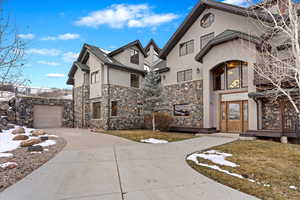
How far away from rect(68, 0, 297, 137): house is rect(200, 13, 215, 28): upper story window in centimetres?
6

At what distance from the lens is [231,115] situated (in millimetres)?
12766

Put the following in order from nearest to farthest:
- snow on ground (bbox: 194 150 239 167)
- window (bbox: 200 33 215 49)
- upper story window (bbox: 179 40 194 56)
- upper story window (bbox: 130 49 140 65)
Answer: snow on ground (bbox: 194 150 239 167) → window (bbox: 200 33 215 49) → upper story window (bbox: 179 40 194 56) → upper story window (bbox: 130 49 140 65)

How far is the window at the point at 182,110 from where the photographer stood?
15.1 m

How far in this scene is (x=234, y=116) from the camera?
1259cm

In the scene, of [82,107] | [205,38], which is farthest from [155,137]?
[82,107]

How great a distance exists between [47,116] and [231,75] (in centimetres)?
1819

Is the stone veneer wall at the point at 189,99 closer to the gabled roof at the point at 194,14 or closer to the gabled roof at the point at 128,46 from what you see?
the gabled roof at the point at 194,14

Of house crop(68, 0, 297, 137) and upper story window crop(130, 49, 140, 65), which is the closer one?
house crop(68, 0, 297, 137)

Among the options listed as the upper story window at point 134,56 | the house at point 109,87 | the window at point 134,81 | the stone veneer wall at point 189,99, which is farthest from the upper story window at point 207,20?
the window at point 134,81

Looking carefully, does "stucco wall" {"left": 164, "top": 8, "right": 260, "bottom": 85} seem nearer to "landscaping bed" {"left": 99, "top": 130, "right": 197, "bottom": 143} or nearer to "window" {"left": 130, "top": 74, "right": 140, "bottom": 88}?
"window" {"left": 130, "top": 74, "right": 140, "bottom": 88}

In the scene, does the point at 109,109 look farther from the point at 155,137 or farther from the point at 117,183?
the point at 117,183

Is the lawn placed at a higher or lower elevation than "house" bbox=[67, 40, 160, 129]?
lower

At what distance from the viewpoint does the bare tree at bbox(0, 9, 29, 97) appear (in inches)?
182

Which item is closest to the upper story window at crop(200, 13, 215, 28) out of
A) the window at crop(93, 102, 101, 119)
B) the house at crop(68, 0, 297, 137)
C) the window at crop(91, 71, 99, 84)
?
the house at crop(68, 0, 297, 137)
